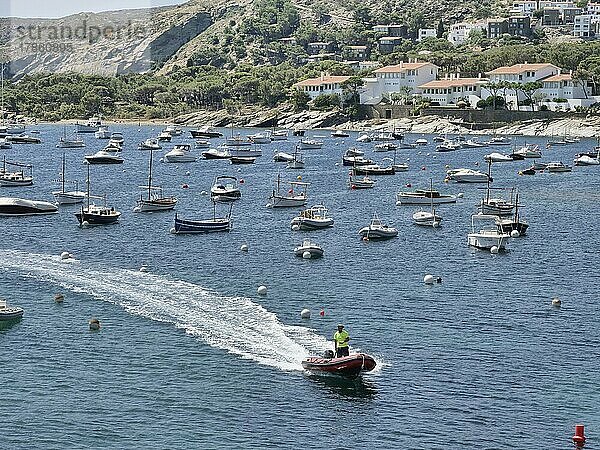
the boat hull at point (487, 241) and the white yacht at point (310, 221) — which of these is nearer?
the boat hull at point (487, 241)

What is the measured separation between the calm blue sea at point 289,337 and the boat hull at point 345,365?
0.42 m

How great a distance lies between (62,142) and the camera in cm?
18025

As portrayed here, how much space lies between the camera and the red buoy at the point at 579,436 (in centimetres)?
4069

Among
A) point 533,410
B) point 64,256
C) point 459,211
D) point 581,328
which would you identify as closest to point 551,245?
point 459,211

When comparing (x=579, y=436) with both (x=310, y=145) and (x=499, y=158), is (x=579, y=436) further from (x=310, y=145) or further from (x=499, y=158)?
(x=310, y=145)

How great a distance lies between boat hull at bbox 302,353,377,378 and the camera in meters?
47.1

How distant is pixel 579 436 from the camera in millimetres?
40781

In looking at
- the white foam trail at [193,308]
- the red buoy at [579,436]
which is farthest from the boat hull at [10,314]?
the red buoy at [579,436]

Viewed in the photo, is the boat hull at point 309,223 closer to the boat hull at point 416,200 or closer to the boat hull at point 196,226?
the boat hull at point 196,226

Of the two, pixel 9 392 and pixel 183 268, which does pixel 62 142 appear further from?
pixel 9 392

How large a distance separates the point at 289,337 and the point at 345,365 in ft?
22.9

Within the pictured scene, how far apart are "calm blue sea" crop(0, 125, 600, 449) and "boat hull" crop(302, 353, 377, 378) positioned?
42 centimetres

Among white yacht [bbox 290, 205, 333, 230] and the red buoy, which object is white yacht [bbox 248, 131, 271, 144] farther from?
the red buoy

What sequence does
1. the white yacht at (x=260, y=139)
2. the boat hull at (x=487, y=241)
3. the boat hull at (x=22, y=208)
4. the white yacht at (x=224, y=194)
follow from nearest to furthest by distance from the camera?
the boat hull at (x=487, y=241) < the boat hull at (x=22, y=208) < the white yacht at (x=224, y=194) < the white yacht at (x=260, y=139)
